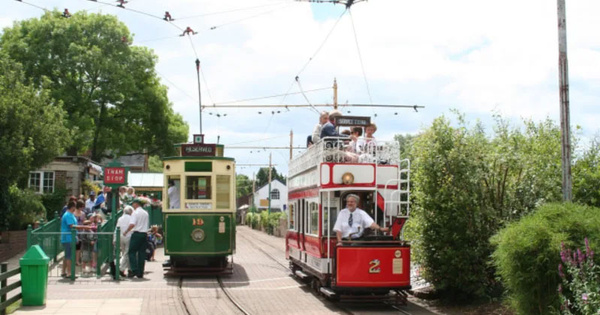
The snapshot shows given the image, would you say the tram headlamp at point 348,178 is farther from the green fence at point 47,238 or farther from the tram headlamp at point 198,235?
the green fence at point 47,238

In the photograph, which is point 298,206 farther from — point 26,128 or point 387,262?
point 26,128

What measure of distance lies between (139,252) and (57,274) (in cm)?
207

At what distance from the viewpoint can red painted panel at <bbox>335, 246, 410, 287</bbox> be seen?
12.7 meters

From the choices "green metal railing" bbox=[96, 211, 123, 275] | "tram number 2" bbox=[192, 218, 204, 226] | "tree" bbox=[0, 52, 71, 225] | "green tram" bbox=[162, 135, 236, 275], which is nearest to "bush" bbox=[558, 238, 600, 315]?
"green tram" bbox=[162, 135, 236, 275]

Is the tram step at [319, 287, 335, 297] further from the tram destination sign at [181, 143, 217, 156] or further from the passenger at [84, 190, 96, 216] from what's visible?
the passenger at [84, 190, 96, 216]

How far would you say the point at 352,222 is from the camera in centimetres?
1313

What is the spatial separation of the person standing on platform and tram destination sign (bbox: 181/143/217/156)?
6.31ft

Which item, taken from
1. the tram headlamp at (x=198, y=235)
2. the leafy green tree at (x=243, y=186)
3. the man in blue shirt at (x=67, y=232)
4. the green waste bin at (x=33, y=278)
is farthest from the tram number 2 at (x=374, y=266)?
the leafy green tree at (x=243, y=186)

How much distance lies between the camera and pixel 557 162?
42.9 ft

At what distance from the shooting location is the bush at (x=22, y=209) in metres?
23.6

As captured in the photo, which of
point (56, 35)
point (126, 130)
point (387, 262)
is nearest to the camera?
point (387, 262)

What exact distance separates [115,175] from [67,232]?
195 centimetres

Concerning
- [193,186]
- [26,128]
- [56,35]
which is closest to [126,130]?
[56,35]

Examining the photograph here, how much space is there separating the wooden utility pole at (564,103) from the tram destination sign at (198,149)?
9486mm
